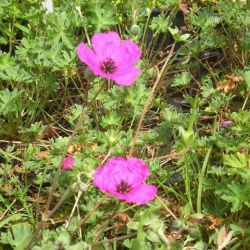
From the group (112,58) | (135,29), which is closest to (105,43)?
(112,58)

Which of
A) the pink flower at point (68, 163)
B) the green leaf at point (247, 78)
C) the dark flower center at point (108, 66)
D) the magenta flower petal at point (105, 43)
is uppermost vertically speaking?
the magenta flower petal at point (105, 43)

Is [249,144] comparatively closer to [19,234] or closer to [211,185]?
[211,185]

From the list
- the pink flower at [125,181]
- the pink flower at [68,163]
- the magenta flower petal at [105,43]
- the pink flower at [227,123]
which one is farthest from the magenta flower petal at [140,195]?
the pink flower at [227,123]

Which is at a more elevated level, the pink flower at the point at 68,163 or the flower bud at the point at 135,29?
the flower bud at the point at 135,29

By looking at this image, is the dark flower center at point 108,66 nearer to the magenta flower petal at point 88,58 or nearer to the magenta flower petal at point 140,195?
the magenta flower petal at point 88,58

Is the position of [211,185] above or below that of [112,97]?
below

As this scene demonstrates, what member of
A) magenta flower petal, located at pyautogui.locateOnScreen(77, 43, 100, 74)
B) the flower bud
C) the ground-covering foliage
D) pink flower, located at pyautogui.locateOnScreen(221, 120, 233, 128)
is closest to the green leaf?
the ground-covering foliage

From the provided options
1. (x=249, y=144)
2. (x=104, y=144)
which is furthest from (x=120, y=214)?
(x=249, y=144)
